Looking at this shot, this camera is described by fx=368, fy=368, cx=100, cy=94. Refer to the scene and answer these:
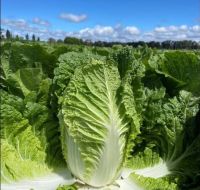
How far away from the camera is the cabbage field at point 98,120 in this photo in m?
3.96

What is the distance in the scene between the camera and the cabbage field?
3.96m

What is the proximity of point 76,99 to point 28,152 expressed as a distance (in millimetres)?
966

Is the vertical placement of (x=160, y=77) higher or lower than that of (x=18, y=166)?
higher

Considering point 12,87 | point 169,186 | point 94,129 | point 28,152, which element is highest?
point 12,87

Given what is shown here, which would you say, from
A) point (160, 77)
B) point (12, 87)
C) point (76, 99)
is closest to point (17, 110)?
point (12, 87)

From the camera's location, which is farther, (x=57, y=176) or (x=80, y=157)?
(x=57, y=176)

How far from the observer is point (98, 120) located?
395cm

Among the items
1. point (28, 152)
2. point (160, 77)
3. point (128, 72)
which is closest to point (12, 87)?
point (28, 152)

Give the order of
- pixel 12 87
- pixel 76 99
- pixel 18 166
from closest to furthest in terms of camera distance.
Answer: pixel 76 99
pixel 18 166
pixel 12 87

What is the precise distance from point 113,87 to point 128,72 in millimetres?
259

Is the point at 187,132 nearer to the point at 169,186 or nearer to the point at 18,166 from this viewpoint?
the point at 169,186

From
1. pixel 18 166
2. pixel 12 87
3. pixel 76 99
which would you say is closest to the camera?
pixel 76 99

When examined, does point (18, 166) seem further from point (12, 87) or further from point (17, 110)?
point (12, 87)

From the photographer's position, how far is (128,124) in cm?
413
